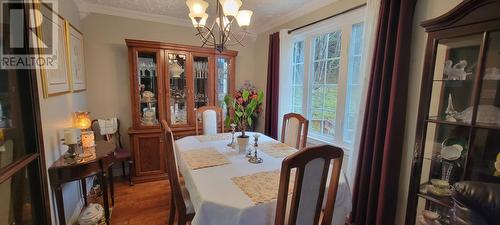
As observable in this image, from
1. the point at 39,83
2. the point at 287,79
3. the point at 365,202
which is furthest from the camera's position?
the point at 287,79

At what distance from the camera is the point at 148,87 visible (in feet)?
9.82

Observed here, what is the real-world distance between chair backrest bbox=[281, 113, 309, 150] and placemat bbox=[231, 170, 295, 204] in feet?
2.62

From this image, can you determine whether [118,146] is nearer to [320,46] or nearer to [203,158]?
[203,158]

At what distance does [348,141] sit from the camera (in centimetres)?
238

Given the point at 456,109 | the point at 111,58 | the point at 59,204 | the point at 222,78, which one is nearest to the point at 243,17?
Answer: the point at 456,109

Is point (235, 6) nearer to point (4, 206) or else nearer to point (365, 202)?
point (4, 206)

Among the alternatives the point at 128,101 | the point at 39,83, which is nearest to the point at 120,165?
the point at 128,101

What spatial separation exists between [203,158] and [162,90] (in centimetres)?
164

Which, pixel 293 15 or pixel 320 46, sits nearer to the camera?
pixel 320 46

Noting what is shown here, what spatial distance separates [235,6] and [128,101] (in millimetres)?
2294

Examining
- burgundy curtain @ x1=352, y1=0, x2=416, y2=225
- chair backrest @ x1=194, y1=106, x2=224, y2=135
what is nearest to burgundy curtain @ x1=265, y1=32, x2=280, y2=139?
chair backrest @ x1=194, y1=106, x2=224, y2=135

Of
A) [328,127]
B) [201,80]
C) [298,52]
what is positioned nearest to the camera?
[328,127]

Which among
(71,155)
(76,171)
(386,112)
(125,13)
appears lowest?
(76,171)

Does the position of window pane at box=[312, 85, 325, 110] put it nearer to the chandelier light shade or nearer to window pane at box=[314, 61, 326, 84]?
window pane at box=[314, 61, 326, 84]
